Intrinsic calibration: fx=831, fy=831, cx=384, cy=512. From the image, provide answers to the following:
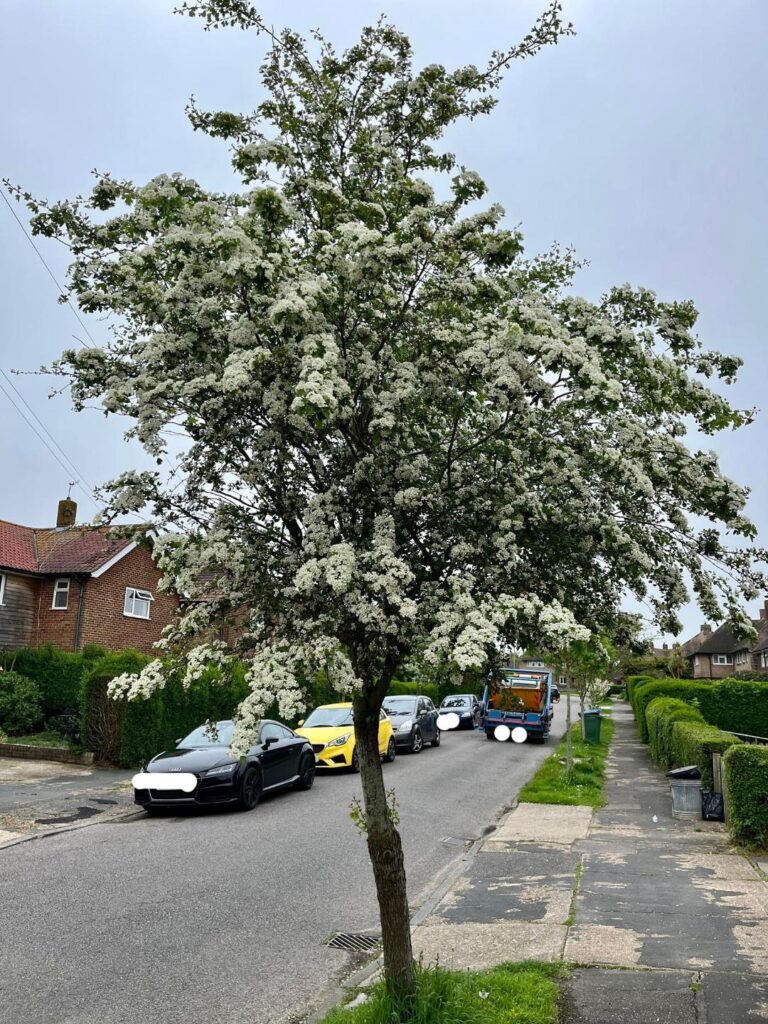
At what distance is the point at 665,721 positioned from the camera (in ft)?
55.9

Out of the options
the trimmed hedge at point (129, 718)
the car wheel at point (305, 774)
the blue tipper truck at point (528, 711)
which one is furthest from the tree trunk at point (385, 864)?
the blue tipper truck at point (528, 711)

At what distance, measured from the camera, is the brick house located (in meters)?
26.1

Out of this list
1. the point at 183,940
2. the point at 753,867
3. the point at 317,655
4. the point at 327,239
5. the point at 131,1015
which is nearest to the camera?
the point at 317,655

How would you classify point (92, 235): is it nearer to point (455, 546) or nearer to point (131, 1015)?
point (455, 546)

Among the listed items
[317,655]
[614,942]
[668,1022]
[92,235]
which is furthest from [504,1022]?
[92,235]

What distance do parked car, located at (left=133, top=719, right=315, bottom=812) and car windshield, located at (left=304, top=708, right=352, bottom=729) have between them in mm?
4221

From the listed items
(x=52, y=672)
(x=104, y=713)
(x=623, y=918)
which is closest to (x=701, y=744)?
(x=623, y=918)

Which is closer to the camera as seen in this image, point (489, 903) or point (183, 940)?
point (183, 940)

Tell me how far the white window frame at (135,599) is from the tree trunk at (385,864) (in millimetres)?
24433

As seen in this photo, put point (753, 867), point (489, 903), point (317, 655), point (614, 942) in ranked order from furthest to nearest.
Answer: point (753, 867), point (489, 903), point (614, 942), point (317, 655)

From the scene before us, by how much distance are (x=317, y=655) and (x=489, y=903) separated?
470 centimetres

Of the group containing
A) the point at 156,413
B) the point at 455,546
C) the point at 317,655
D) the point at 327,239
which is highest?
the point at 327,239

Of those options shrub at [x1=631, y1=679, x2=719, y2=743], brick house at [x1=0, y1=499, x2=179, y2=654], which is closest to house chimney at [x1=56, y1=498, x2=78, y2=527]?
brick house at [x1=0, y1=499, x2=179, y2=654]

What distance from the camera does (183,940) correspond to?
22.5 feet
